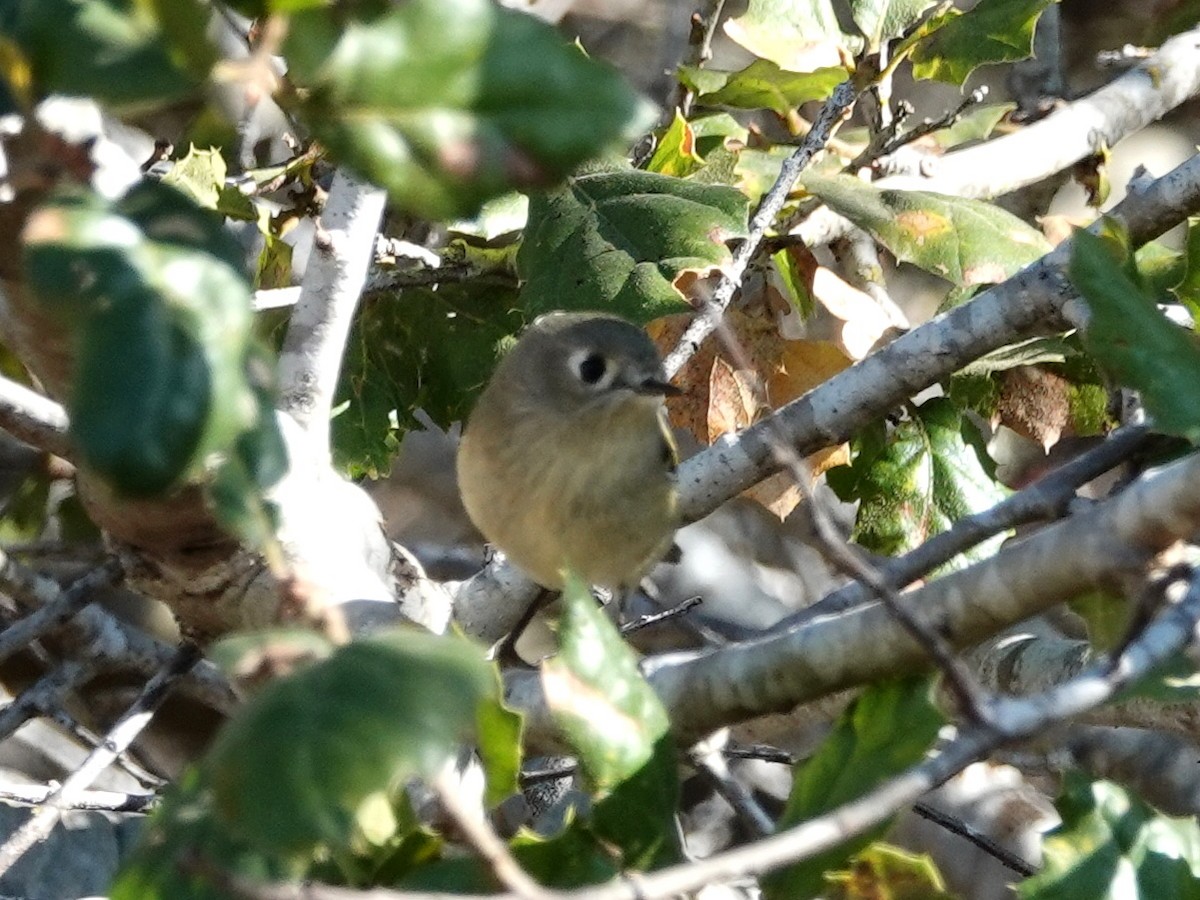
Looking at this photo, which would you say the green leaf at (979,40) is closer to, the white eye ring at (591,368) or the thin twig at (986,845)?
the white eye ring at (591,368)

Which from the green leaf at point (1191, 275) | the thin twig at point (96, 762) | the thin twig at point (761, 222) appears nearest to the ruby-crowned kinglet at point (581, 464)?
the thin twig at point (761, 222)

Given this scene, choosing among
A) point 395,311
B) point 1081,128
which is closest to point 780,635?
point 395,311

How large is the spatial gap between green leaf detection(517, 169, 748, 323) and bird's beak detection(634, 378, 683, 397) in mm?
252

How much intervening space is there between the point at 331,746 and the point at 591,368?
5.92 feet

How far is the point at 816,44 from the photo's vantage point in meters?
2.57

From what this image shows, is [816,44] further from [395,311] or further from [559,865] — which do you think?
[559,865]

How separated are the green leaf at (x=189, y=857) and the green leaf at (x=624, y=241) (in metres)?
1.10

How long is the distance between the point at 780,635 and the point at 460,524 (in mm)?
3073

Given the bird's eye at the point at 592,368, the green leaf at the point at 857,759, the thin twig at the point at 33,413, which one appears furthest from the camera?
the bird's eye at the point at 592,368

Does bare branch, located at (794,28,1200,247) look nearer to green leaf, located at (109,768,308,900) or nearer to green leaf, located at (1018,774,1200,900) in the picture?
green leaf, located at (1018,774,1200,900)

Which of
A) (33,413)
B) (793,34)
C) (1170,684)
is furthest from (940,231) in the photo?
(33,413)

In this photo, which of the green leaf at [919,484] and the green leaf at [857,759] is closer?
the green leaf at [857,759]

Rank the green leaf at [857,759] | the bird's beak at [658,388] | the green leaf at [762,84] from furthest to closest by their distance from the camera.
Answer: the green leaf at [762,84], the bird's beak at [658,388], the green leaf at [857,759]

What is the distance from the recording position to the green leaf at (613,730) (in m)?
1.13
